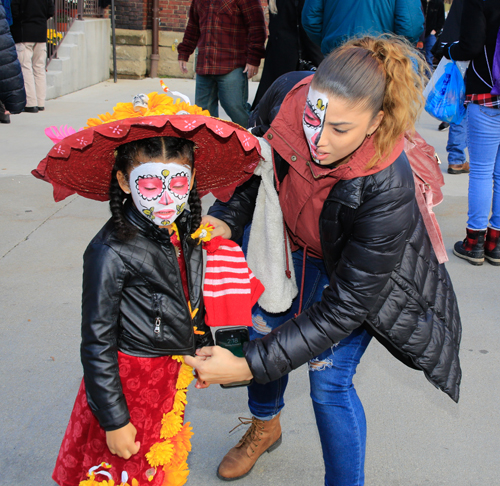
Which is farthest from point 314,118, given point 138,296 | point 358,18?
point 358,18

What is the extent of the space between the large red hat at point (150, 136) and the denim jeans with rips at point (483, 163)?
2.71 metres

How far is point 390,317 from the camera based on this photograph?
1.80 m

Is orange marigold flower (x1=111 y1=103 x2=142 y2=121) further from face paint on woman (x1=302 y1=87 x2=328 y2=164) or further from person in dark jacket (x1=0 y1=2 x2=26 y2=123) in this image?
person in dark jacket (x1=0 y1=2 x2=26 y2=123)

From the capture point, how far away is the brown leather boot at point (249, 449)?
7.64ft

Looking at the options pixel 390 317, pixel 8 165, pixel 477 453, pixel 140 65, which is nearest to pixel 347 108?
pixel 390 317

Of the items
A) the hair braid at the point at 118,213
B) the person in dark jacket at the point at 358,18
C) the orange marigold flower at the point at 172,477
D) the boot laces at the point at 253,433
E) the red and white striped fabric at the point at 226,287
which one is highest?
the person in dark jacket at the point at 358,18

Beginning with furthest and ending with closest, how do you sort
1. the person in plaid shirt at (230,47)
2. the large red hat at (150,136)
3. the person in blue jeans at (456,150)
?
the person in blue jeans at (456,150)
the person in plaid shirt at (230,47)
the large red hat at (150,136)

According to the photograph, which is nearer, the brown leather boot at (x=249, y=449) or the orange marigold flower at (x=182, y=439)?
the orange marigold flower at (x=182, y=439)

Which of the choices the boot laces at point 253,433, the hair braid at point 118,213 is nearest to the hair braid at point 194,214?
the hair braid at point 118,213

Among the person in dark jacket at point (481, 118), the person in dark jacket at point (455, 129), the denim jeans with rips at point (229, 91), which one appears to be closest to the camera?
the person in dark jacket at point (481, 118)

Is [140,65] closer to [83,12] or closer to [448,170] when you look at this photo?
[83,12]

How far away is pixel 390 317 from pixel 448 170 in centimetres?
534

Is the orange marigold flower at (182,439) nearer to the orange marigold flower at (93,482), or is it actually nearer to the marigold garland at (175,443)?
the marigold garland at (175,443)

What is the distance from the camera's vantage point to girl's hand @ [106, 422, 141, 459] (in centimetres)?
165
